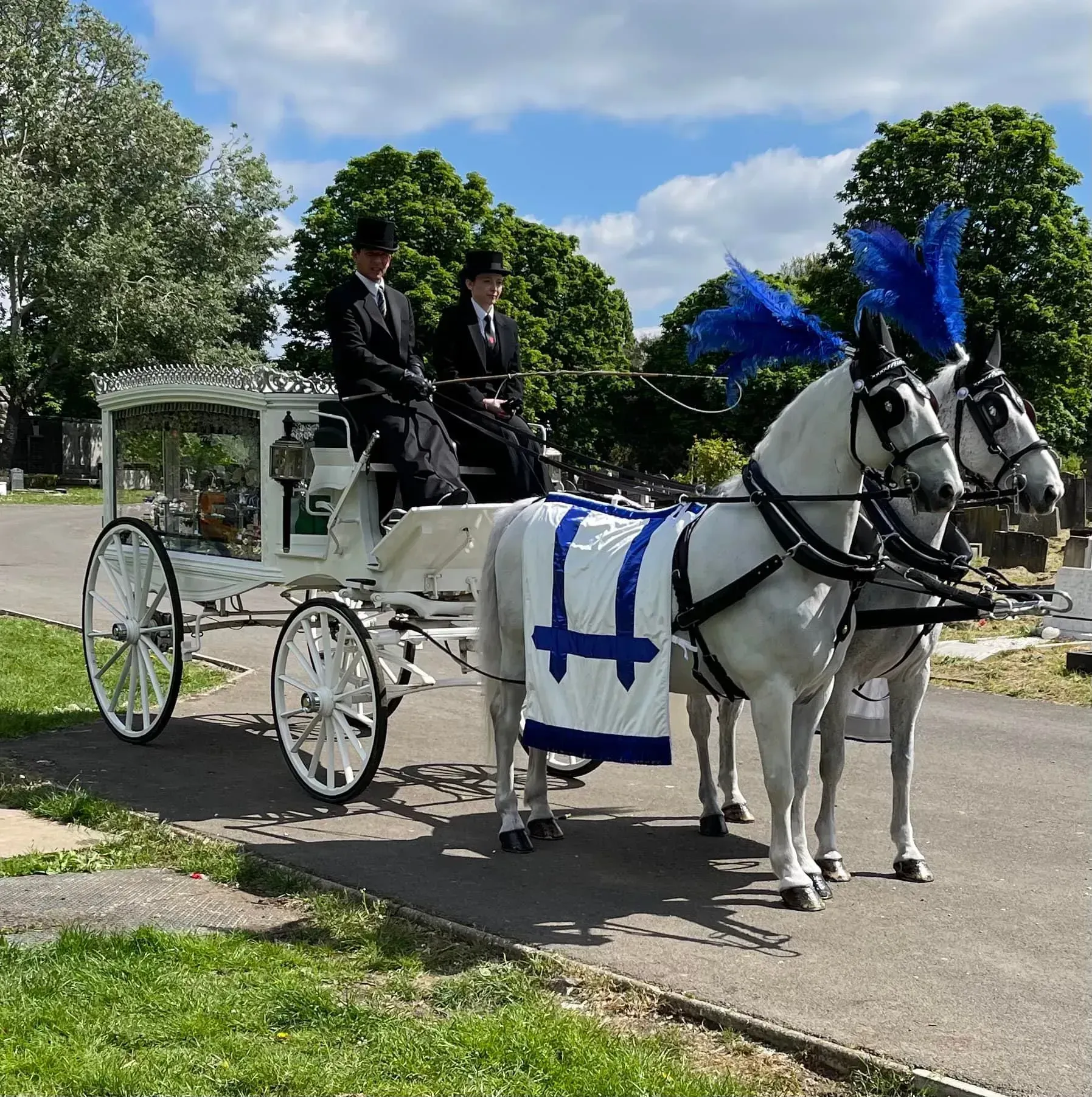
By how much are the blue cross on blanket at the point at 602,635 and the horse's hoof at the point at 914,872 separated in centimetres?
159

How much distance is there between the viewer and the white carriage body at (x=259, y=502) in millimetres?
7375

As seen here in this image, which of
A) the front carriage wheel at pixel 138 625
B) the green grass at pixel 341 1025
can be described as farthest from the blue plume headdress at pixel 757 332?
the front carriage wheel at pixel 138 625

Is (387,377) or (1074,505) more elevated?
(387,377)

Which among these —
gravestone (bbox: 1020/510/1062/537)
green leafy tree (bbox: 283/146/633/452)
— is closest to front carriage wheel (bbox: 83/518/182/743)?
gravestone (bbox: 1020/510/1062/537)

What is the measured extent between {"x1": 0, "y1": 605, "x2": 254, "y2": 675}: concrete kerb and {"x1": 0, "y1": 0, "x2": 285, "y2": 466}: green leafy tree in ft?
87.1

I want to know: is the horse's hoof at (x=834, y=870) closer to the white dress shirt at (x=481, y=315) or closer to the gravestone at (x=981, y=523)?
the white dress shirt at (x=481, y=315)

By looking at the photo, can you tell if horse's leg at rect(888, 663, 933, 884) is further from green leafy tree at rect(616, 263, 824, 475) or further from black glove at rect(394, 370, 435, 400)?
green leafy tree at rect(616, 263, 824, 475)

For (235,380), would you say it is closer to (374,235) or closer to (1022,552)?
(374,235)

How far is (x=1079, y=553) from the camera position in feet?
51.8

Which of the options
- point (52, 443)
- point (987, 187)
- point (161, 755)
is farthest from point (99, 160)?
point (161, 755)

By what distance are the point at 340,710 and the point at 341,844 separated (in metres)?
0.91

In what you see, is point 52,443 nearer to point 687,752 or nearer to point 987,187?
point 987,187

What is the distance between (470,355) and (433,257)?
32210 millimetres

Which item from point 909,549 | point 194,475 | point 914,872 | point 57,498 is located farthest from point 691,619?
point 57,498
